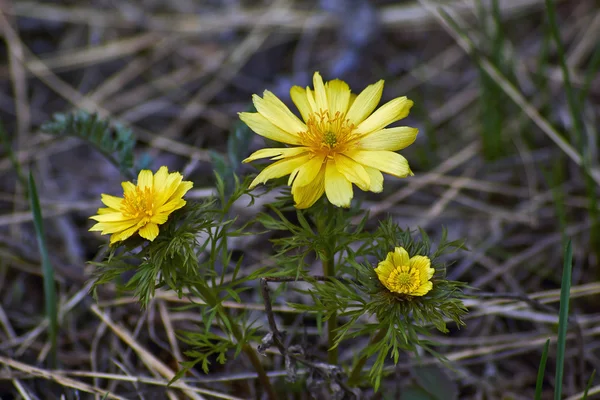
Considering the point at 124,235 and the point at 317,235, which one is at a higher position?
the point at 317,235

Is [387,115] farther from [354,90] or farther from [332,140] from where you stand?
[354,90]

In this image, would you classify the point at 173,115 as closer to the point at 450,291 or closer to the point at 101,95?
the point at 101,95

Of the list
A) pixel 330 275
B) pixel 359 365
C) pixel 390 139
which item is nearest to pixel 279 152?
pixel 390 139

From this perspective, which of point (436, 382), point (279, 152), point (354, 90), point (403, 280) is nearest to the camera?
point (403, 280)

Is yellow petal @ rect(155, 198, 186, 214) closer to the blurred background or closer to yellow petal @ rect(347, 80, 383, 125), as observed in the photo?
yellow petal @ rect(347, 80, 383, 125)

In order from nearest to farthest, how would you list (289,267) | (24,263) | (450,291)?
(450,291), (289,267), (24,263)

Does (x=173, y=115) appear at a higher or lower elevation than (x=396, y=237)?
higher

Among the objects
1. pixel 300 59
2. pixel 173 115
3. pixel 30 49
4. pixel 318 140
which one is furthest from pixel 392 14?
pixel 318 140
